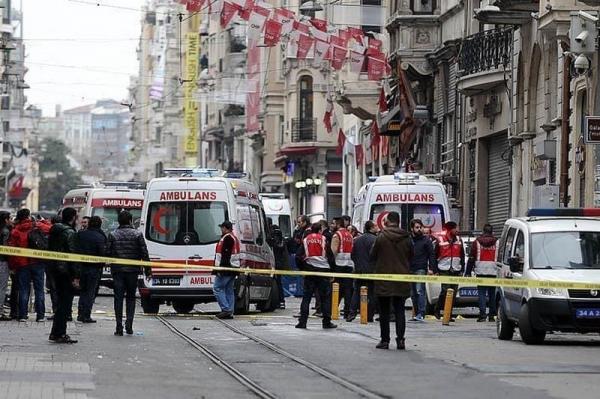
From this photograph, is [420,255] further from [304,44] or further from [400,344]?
[304,44]

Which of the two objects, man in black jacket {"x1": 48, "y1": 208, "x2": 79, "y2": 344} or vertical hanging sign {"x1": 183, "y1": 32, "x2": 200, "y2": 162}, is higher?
vertical hanging sign {"x1": 183, "y1": 32, "x2": 200, "y2": 162}

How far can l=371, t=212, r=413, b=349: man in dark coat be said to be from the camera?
75.2 ft

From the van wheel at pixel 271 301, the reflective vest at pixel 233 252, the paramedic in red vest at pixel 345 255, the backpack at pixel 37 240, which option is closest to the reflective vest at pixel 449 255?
the paramedic in red vest at pixel 345 255

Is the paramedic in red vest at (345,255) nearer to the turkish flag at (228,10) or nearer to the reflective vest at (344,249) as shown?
the reflective vest at (344,249)

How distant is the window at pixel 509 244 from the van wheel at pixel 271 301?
33.0 ft

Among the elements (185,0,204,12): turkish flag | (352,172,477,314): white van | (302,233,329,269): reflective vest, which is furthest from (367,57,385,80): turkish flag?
(302,233,329,269): reflective vest

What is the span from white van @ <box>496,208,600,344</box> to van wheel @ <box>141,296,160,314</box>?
968cm

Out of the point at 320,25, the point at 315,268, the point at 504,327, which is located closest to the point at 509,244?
the point at 504,327

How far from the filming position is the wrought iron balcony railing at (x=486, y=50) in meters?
45.0

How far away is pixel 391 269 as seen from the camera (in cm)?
2316

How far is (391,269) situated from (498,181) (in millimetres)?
24526

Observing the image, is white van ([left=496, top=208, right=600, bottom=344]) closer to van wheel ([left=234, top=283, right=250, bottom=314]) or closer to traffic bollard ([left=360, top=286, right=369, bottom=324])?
traffic bollard ([left=360, top=286, right=369, bottom=324])

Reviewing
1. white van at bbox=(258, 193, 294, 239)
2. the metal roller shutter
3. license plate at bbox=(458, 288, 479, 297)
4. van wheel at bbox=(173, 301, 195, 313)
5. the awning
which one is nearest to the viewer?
license plate at bbox=(458, 288, 479, 297)

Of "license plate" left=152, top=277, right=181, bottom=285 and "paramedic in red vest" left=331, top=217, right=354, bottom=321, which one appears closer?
"paramedic in red vest" left=331, top=217, right=354, bottom=321
